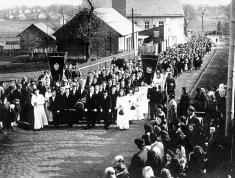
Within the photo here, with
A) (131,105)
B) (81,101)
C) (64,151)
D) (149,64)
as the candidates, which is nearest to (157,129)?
(64,151)

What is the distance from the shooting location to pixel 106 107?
15484 millimetres

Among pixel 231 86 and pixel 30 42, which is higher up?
A: pixel 30 42

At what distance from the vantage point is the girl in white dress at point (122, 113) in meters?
15.2

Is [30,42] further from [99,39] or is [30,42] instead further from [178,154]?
[178,154]

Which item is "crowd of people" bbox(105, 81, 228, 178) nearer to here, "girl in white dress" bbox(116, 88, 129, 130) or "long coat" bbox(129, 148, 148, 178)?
"long coat" bbox(129, 148, 148, 178)

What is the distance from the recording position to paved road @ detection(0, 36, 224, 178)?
36.9ft

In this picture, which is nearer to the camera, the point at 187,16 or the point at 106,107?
the point at 106,107

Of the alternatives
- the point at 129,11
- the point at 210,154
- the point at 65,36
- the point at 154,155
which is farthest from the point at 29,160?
the point at 129,11

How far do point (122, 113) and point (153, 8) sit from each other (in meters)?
66.8

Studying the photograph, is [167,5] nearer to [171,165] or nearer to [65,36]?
[65,36]

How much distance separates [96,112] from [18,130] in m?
2.98

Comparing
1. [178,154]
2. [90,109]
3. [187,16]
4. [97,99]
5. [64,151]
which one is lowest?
[64,151]

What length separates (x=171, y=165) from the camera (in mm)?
9266

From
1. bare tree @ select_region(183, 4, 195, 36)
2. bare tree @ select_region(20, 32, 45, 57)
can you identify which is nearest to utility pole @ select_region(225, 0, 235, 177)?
bare tree @ select_region(20, 32, 45, 57)
